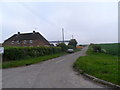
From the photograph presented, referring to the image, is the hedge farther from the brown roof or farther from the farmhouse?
the brown roof

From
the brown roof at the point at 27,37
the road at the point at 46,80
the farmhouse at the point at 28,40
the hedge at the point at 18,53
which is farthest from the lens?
the brown roof at the point at 27,37

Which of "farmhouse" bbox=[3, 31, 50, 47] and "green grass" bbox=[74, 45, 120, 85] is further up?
"farmhouse" bbox=[3, 31, 50, 47]

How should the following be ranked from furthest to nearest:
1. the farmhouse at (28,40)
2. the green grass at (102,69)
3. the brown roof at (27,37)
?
the brown roof at (27,37)
the farmhouse at (28,40)
the green grass at (102,69)

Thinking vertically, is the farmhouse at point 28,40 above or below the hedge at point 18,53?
above

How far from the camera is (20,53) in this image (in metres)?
19.3

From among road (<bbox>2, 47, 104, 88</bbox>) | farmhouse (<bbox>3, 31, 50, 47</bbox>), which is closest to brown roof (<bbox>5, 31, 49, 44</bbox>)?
farmhouse (<bbox>3, 31, 50, 47</bbox>)

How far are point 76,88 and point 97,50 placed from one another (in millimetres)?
34593

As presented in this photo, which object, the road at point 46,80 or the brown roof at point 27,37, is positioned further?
the brown roof at point 27,37

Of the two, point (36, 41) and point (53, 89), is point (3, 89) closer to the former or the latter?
point (53, 89)

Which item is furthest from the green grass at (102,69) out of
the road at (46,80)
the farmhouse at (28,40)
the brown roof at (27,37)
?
the brown roof at (27,37)

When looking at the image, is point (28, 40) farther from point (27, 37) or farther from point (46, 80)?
point (46, 80)

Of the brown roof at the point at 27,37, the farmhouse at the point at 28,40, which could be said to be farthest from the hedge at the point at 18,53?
the brown roof at the point at 27,37

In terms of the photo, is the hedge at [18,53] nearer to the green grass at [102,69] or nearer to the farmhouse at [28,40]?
the green grass at [102,69]

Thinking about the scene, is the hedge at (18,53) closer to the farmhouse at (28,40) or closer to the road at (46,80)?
the road at (46,80)
